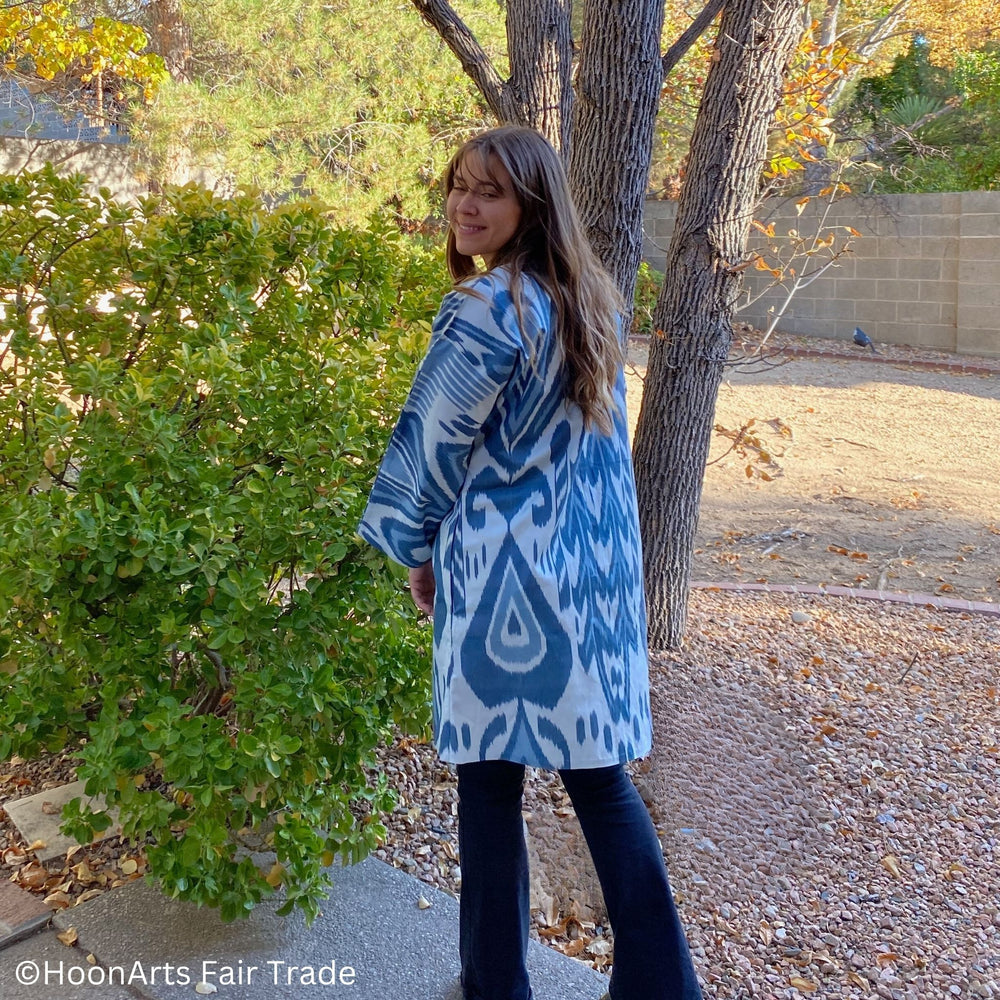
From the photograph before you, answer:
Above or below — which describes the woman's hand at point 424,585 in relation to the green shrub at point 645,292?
below

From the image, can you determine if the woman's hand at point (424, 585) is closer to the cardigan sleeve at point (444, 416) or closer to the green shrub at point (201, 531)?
the cardigan sleeve at point (444, 416)

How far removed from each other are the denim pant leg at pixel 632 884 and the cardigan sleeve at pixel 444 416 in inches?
21.1

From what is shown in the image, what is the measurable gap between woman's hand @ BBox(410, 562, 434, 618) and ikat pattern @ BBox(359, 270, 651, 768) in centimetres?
10

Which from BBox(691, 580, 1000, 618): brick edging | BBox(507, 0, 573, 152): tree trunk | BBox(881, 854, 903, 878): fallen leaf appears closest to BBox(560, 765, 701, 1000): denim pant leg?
BBox(881, 854, 903, 878): fallen leaf

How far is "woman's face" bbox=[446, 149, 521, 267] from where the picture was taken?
195cm

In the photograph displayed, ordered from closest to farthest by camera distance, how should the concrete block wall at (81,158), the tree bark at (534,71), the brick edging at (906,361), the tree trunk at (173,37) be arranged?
the tree bark at (534,71) → the tree trunk at (173,37) → the brick edging at (906,361) → the concrete block wall at (81,158)

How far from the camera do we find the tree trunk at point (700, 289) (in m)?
3.88

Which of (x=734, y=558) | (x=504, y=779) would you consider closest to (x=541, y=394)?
(x=504, y=779)

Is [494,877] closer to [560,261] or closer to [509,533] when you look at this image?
[509,533]

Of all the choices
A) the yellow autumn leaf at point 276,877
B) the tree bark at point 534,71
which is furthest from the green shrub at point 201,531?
the tree bark at point 534,71

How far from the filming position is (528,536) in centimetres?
189

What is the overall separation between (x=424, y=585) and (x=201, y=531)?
48 centimetres

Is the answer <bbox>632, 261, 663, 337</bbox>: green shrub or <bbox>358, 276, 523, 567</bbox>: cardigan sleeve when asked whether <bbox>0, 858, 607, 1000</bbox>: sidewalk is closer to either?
<bbox>358, 276, 523, 567</bbox>: cardigan sleeve

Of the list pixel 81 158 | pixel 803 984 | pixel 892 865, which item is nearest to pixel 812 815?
pixel 892 865
